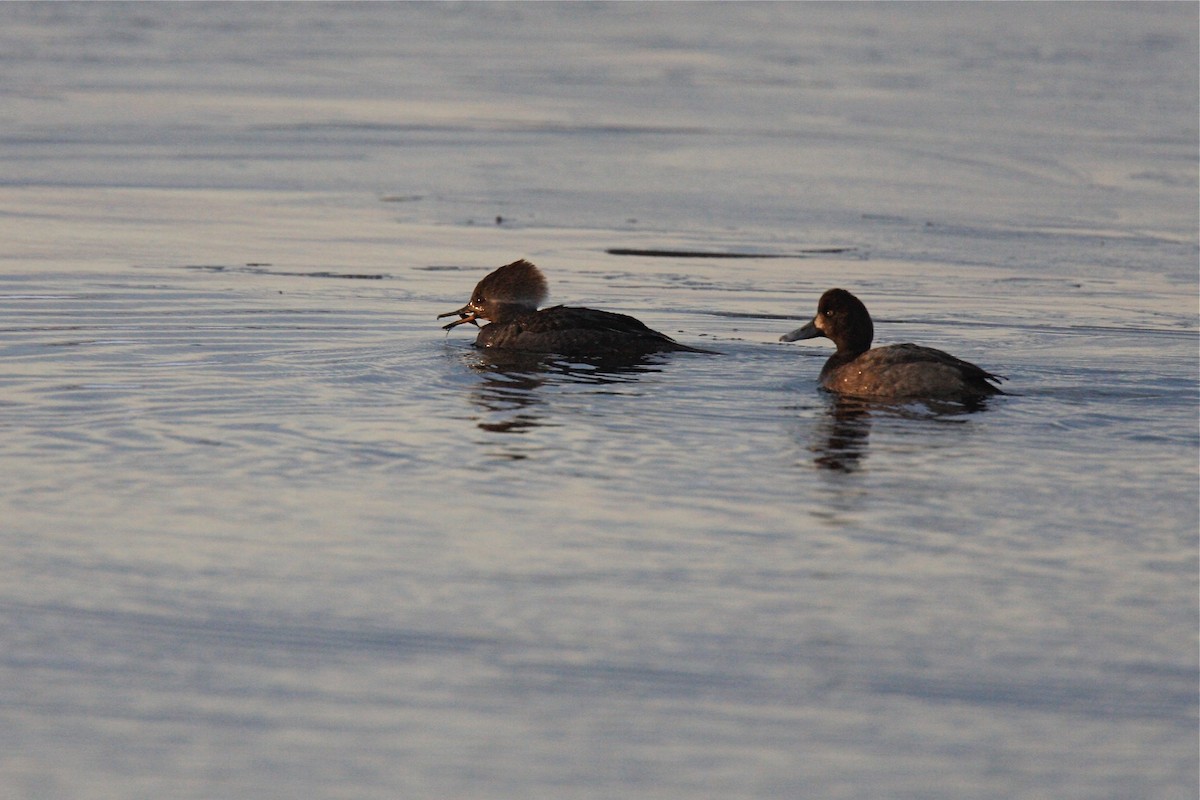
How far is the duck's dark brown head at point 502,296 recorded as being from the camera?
40.8 ft

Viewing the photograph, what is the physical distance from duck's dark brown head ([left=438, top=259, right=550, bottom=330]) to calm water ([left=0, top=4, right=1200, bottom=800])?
35cm

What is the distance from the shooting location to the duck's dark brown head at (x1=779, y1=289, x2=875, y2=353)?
437 inches

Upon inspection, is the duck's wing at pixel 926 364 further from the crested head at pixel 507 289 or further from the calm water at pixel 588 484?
the crested head at pixel 507 289

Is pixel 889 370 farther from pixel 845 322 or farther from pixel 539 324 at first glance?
pixel 539 324

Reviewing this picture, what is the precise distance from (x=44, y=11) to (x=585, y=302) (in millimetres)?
26112

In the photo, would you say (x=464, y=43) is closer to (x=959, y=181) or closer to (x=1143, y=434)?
(x=959, y=181)

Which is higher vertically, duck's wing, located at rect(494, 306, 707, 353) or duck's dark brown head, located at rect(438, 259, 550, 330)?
duck's dark brown head, located at rect(438, 259, 550, 330)

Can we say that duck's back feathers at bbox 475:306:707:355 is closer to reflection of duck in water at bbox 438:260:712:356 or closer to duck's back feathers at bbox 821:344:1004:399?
reflection of duck in water at bbox 438:260:712:356

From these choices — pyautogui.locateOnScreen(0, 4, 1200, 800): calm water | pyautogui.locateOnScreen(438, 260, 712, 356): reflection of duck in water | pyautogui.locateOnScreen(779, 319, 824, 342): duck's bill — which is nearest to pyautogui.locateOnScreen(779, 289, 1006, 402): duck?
pyautogui.locateOnScreen(779, 319, 824, 342): duck's bill

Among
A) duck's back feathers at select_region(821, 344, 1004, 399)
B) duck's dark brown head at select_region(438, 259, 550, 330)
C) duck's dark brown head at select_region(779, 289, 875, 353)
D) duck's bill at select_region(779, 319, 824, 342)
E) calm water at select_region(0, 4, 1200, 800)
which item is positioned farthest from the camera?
duck's dark brown head at select_region(438, 259, 550, 330)

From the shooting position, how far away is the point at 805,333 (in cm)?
1129

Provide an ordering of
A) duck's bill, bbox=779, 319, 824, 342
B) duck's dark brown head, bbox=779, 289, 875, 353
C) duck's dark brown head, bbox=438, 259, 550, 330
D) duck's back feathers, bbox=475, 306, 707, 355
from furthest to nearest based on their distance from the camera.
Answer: duck's dark brown head, bbox=438, 259, 550, 330 → duck's back feathers, bbox=475, 306, 707, 355 → duck's bill, bbox=779, 319, 824, 342 → duck's dark brown head, bbox=779, 289, 875, 353

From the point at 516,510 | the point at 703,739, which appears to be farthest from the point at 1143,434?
the point at 703,739

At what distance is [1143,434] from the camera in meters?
9.19
